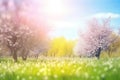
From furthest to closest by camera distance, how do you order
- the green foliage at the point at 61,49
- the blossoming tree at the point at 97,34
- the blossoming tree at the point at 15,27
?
1. the green foliage at the point at 61,49
2. the blossoming tree at the point at 97,34
3. the blossoming tree at the point at 15,27

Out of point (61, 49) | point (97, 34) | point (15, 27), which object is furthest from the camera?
point (61, 49)

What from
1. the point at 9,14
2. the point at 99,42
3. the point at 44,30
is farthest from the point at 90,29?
the point at 9,14

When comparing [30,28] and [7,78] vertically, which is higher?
[30,28]

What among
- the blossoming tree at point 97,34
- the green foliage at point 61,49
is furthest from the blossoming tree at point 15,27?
the green foliage at point 61,49

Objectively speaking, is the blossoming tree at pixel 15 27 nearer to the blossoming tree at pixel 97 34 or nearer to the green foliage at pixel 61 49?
the blossoming tree at pixel 97 34

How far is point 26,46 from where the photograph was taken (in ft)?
84.6

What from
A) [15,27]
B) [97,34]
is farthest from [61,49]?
[15,27]

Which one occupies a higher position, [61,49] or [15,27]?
[15,27]

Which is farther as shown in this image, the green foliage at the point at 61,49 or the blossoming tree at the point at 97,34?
the green foliage at the point at 61,49

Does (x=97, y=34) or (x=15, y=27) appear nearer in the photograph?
(x=15, y=27)

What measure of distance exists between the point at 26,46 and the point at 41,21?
7.54ft

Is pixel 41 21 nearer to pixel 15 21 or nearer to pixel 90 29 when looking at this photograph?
pixel 15 21

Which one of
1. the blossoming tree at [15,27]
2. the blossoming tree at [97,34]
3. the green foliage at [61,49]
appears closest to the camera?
the blossoming tree at [15,27]

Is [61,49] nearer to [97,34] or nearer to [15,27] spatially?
[97,34]
